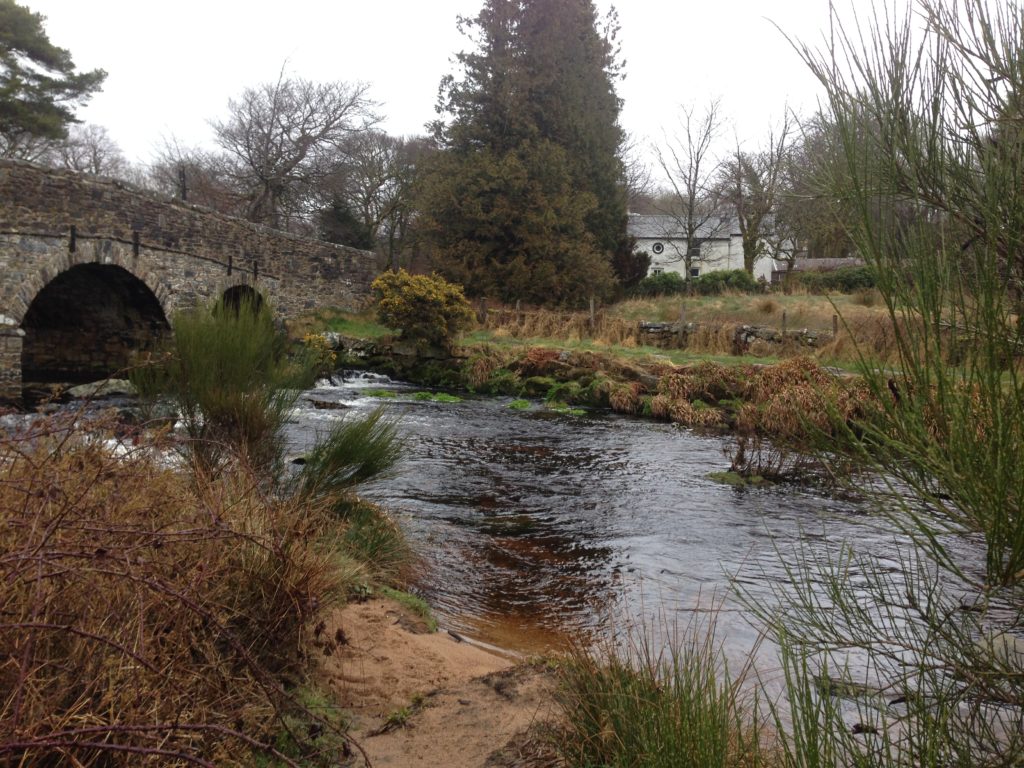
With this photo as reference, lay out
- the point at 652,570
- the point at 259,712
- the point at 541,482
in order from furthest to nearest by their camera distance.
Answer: the point at 541,482, the point at 652,570, the point at 259,712

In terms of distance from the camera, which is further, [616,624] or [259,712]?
[616,624]

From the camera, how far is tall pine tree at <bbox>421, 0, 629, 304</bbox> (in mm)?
24406

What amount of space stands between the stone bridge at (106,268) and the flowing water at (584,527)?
5.56 m

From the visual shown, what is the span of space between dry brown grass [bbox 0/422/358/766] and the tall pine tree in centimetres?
2125

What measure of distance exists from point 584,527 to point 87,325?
1629 centimetres

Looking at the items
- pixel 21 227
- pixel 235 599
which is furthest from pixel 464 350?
pixel 235 599

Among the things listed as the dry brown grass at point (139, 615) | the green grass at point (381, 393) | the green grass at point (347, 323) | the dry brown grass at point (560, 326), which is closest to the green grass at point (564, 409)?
the green grass at point (381, 393)

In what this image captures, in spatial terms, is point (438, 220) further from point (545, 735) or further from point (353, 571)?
point (545, 735)

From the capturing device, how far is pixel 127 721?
2164 mm

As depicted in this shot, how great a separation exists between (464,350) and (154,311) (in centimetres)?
754

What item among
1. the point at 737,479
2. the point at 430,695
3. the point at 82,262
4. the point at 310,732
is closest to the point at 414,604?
the point at 430,695

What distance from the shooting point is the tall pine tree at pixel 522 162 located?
24406 millimetres

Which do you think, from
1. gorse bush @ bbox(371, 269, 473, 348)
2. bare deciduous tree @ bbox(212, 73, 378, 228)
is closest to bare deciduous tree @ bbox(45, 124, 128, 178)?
bare deciduous tree @ bbox(212, 73, 378, 228)

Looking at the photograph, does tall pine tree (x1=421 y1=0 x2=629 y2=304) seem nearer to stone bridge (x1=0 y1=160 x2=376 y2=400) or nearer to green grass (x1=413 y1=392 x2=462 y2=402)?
stone bridge (x1=0 y1=160 x2=376 y2=400)
